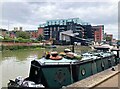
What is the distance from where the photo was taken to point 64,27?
109 meters

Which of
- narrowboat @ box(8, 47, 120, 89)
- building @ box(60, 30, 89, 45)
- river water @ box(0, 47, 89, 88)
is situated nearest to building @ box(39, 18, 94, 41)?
building @ box(60, 30, 89, 45)

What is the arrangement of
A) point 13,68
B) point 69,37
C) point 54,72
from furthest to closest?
point 69,37
point 13,68
point 54,72

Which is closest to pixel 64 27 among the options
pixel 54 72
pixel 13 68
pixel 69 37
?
pixel 69 37

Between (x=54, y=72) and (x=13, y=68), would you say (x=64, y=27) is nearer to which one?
(x=13, y=68)

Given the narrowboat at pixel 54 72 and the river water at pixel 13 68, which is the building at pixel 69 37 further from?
the narrowboat at pixel 54 72

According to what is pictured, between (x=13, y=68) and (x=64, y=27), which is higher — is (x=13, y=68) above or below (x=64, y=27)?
below

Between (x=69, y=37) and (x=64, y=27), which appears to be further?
(x=64, y=27)

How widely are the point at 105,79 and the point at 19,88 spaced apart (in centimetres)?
449

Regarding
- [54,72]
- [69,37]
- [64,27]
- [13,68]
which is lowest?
[13,68]

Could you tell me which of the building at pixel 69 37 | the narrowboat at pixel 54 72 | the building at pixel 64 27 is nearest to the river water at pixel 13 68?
the building at pixel 69 37

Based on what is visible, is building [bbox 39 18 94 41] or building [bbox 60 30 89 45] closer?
building [bbox 60 30 89 45]

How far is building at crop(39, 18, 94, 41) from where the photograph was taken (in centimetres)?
10525

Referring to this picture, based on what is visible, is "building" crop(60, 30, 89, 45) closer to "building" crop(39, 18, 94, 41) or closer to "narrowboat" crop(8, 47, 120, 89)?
"narrowboat" crop(8, 47, 120, 89)

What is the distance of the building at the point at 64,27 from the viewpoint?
105250 millimetres
